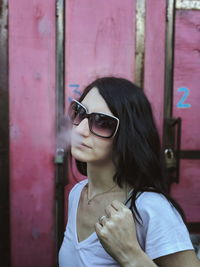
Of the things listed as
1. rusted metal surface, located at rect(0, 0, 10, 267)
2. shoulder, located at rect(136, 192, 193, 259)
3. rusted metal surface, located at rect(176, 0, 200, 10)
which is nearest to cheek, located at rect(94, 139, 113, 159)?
shoulder, located at rect(136, 192, 193, 259)

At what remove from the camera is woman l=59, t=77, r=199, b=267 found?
1108 millimetres

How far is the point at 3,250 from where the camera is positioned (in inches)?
114

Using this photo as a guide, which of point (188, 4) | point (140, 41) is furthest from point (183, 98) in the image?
point (188, 4)

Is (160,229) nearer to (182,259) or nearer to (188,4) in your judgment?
(182,259)

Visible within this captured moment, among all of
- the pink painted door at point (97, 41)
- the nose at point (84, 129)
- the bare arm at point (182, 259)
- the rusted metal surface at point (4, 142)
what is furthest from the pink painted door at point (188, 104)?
the bare arm at point (182, 259)

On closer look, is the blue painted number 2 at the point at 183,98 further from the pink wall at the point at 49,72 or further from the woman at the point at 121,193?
the woman at the point at 121,193

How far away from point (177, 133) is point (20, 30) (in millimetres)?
1511

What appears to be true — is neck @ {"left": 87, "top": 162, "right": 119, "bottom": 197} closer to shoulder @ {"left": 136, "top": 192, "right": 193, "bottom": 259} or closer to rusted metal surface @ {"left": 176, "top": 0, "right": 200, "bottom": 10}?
shoulder @ {"left": 136, "top": 192, "right": 193, "bottom": 259}

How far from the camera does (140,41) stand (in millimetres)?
2820

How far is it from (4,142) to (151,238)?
1.94 metres

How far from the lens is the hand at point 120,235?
109cm

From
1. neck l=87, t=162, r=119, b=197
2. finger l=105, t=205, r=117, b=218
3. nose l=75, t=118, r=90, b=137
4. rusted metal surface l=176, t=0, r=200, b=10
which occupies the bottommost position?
finger l=105, t=205, r=117, b=218

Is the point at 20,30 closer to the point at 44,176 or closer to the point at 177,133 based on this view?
the point at 44,176

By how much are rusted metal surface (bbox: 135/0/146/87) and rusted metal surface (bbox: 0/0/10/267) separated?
1046 mm
